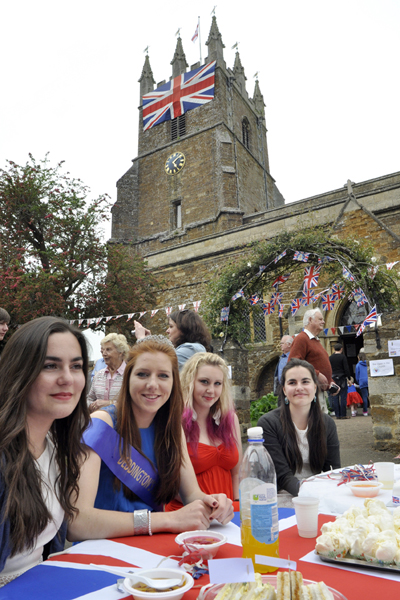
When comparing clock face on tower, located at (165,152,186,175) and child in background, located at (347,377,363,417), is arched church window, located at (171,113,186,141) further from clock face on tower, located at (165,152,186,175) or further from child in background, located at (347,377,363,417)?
child in background, located at (347,377,363,417)

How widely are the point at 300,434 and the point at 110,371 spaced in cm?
262

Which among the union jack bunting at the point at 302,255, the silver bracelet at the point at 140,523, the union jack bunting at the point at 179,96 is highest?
the union jack bunting at the point at 179,96

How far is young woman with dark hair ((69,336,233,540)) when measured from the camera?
5.35ft

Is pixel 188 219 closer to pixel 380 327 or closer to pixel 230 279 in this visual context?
pixel 230 279

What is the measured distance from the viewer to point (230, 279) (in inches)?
335

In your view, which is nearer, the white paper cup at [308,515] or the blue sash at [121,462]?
the white paper cup at [308,515]

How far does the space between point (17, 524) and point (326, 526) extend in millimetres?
994

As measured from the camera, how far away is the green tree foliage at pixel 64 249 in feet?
47.7

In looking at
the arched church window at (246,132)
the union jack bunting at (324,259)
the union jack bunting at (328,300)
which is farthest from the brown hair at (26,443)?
the arched church window at (246,132)

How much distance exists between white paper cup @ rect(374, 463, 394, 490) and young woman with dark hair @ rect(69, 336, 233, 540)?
0.92m

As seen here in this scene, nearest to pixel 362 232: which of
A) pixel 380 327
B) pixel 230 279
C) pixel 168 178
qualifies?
pixel 230 279

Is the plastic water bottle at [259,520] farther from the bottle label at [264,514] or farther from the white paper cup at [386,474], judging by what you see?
the white paper cup at [386,474]

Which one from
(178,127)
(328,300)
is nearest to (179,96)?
(178,127)

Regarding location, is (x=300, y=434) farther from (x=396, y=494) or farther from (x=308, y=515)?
(x=308, y=515)
